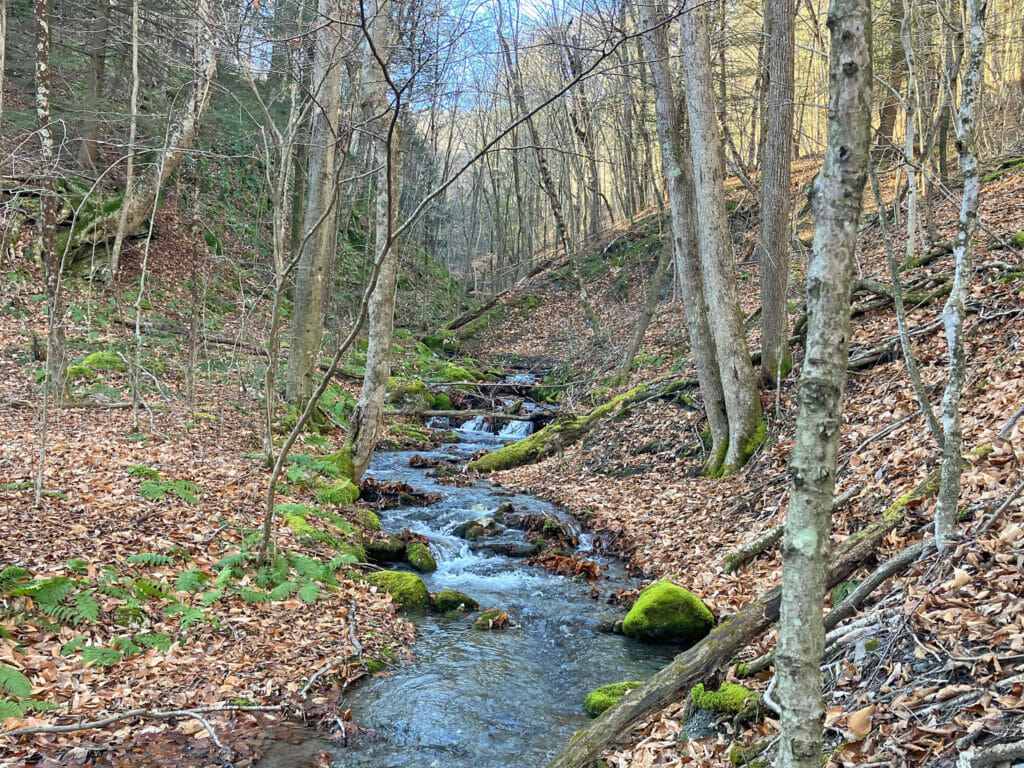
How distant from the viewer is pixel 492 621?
6824 millimetres

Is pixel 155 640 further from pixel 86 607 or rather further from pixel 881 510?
pixel 881 510

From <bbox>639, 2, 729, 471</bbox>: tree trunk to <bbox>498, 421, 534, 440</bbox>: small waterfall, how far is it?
6914mm

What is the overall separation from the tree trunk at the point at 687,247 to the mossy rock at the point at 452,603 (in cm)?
412

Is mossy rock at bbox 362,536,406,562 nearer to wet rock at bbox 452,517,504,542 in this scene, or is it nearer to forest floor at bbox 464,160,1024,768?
wet rock at bbox 452,517,504,542

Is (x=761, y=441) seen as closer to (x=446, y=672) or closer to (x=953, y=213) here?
(x=446, y=672)

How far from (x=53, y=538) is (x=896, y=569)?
21.4 ft

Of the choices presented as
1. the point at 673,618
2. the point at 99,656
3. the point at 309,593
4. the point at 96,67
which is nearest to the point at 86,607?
the point at 99,656

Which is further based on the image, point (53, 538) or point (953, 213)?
point (953, 213)

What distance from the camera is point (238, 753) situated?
14.0 ft

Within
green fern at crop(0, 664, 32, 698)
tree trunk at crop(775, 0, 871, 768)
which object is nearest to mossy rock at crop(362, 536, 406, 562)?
green fern at crop(0, 664, 32, 698)

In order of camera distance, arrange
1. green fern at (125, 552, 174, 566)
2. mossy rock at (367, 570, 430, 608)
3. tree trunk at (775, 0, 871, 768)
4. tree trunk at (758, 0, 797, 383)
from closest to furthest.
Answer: tree trunk at (775, 0, 871, 768) < green fern at (125, 552, 174, 566) < mossy rock at (367, 570, 430, 608) < tree trunk at (758, 0, 797, 383)

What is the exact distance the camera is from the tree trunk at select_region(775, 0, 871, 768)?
211 cm

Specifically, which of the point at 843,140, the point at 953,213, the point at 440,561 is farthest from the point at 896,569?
the point at 953,213

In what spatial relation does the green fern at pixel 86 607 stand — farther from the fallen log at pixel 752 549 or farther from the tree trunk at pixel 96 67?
the tree trunk at pixel 96 67
